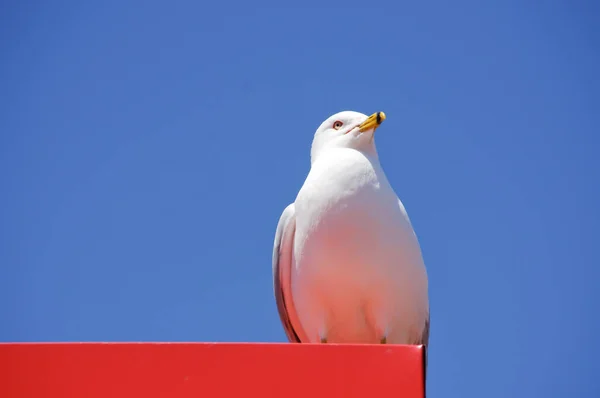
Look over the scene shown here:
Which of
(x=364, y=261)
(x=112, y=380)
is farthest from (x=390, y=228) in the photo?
(x=112, y=380)

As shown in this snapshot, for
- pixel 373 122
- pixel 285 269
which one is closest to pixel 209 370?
pixel 285 269

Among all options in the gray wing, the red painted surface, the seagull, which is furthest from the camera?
the gray wing

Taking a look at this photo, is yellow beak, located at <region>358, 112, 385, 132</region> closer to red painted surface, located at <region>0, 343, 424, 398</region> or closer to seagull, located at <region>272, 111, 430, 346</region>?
seagull, located at <region>272, 111, 430, 346</region>

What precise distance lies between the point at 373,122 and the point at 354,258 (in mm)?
1298

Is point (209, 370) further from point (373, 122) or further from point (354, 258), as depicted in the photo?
point (373, 122)

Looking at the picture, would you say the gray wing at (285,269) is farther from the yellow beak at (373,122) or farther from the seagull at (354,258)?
the yellow beak at (373,122)

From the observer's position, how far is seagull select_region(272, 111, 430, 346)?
6.00 m

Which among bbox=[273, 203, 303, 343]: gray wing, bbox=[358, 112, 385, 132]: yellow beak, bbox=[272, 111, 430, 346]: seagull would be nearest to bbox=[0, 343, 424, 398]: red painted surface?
bbox=[272, 111, 430, 346]: seagull

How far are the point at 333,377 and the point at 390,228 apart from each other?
195cm

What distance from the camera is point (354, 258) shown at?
5.97 meters

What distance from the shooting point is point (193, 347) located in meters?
4.50

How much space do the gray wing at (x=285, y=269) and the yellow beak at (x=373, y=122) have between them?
0.87 meters

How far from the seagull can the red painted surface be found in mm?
1651

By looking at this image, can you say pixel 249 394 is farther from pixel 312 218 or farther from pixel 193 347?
pixel 312 218
